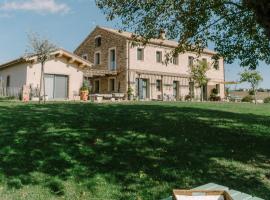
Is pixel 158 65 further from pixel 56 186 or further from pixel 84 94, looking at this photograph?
pixel 56 186

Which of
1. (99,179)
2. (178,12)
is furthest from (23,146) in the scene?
(178,12)

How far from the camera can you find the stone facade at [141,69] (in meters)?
34.9

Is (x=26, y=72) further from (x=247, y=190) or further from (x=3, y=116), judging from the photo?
(x=247, y=190)

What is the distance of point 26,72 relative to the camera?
2767 centimetres

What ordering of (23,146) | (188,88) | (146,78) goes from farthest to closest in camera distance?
(188,88) < (146,78) < (23,146)

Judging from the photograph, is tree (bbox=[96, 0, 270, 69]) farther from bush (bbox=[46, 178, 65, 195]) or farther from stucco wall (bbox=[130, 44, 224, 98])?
stucco wall (bbox=[130, 44, 224, 98])

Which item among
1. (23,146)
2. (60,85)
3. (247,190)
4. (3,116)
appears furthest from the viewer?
(60,85)

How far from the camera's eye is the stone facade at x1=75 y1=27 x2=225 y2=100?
115 feet

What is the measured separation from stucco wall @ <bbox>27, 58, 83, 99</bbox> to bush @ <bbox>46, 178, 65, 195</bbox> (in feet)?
75.2

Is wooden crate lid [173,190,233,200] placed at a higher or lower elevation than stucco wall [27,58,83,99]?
lower

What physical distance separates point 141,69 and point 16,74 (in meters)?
12.7

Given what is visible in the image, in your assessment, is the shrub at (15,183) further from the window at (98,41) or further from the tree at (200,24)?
the window at (98,41)

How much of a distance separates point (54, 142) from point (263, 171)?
5.03 meters

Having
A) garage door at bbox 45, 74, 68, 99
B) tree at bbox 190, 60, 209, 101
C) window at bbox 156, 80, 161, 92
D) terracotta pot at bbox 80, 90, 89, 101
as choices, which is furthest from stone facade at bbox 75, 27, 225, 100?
garage door at bbox 45, 74, 68, 99
